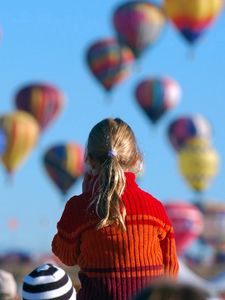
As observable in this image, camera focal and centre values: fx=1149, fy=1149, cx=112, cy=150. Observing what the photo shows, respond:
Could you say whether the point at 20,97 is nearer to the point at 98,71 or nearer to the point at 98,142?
the point at 98,71

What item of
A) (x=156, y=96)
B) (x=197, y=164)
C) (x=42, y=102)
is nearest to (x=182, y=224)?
(x=197, y=164)

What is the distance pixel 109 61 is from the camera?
4734 centimetres

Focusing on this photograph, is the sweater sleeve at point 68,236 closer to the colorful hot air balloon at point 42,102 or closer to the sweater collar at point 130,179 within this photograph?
the sweater collar at point 130,179

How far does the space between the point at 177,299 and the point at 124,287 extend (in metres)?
1.38

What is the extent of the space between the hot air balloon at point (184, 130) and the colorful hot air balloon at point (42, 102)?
12204 mm

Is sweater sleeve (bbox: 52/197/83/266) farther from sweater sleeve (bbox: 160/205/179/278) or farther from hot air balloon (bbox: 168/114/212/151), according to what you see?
hot air balloon (bbox: 168/114/212/151)

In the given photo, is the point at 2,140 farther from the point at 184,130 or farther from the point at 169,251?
the point at 169,251

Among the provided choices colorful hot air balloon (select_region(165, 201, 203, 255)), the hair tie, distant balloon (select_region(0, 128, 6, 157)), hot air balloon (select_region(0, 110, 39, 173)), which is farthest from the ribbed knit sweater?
colorful hot air balloon (select_region(165, 201, 203, 255))

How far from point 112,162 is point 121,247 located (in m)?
0.29

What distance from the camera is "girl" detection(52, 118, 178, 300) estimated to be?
3867mm

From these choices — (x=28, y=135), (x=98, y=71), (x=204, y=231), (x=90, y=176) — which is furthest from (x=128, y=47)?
(x=90, y=176)

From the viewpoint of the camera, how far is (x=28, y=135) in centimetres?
4341

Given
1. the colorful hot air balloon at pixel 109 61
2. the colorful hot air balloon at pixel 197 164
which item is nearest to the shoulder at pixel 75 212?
the colorful hot air balloon at pixel 109 61

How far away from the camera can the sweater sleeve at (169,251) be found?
3.92 metres
